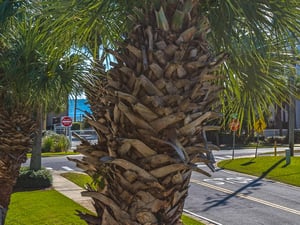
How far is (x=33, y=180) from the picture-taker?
15.1m

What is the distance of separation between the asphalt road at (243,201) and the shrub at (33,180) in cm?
522

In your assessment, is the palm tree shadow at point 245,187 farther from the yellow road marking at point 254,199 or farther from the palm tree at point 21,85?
the palm tree at point 21,85

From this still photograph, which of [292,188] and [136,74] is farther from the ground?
[136,74]

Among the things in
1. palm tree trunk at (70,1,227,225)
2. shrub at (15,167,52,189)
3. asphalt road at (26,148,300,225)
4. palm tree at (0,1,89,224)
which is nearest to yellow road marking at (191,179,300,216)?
asphalt road at (26,148,300,225)

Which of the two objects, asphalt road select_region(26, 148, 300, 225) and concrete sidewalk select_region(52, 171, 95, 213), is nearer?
asphalt road select_region(26, 148, 300, 225)

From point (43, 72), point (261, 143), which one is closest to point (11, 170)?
point (43, 72)

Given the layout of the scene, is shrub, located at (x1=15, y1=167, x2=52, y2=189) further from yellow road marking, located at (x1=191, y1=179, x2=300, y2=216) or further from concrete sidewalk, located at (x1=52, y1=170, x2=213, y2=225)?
yellow road marking, located at (x1=191, y1=179, x2=300, y2=216)

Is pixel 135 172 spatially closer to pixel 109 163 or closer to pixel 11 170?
pixel 109 163

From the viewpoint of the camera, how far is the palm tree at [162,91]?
358cm

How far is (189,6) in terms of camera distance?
3.82 metres

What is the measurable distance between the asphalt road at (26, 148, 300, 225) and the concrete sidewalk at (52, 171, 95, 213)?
115 inches

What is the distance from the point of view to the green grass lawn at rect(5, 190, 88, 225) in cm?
1038

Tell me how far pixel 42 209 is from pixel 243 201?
244 inches

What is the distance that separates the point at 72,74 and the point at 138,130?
3750 millimetres
